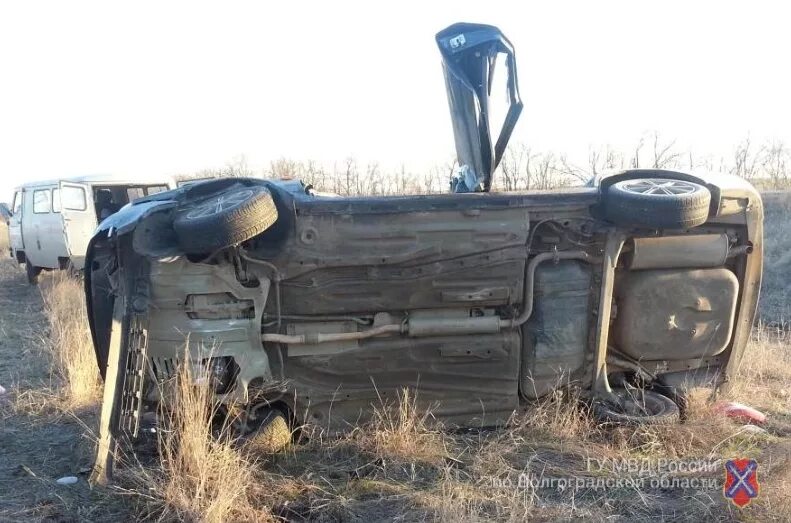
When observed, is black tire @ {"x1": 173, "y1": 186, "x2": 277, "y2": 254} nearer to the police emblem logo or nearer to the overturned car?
the overturned car

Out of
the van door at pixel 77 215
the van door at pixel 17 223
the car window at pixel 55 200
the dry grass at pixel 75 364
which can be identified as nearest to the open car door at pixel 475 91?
the dry grass at pixel 75 364

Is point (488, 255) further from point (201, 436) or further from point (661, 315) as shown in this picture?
point (201, 436)


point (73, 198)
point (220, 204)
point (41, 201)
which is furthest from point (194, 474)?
point (41, 201)

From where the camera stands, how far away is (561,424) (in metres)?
4.05

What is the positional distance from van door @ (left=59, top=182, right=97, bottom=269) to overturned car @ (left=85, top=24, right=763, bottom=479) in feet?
27.8

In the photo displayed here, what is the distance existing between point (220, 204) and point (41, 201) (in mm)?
10330

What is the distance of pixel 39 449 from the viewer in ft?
14.0

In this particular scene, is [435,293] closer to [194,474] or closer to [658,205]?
[658,205]

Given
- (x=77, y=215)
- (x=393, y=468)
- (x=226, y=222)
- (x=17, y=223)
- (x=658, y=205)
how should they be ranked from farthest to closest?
1. (x=17, y=223)
2. (x=77, y=215)
3. (x=658, y=205)
4. (x=393, y=468)
5. (x=226, y=222)

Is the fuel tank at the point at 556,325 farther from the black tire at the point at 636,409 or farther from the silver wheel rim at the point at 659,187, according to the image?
the silver wheel rim at the point at 659,187

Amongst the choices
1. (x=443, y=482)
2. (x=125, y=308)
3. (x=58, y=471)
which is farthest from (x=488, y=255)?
(x=58, y=471)

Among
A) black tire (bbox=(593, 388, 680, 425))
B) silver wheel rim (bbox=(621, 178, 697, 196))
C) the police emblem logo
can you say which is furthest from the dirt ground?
silver wheel rim (bbox=(621, 178, 697, 196))

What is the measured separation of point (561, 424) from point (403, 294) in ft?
4.30

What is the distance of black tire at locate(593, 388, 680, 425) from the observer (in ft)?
13.4
